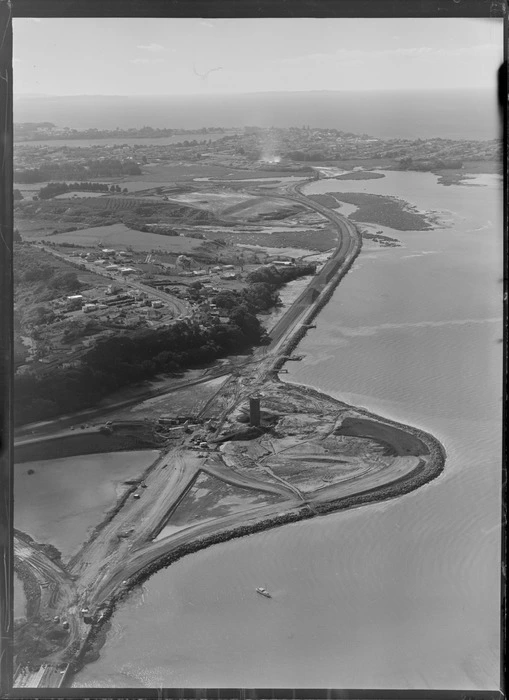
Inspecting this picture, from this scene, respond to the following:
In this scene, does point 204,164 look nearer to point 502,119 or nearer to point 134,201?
point 134,201

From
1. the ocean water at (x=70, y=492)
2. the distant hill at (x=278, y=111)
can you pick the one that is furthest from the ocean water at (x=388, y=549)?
the ocean water at (x=70, y=492)

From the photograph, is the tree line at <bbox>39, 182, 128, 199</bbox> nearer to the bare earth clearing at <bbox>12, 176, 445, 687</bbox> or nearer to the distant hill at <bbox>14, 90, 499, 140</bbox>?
the distant hill at <bbox>14, 90, 499, 140</bbox>

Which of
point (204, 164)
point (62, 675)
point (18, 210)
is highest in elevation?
point (204, 164)

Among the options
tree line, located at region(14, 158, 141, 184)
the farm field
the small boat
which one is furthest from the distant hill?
the small boat

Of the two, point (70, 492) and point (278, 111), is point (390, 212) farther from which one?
point (70, 492)

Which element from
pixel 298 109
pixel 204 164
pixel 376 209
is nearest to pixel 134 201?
pixel 204 164

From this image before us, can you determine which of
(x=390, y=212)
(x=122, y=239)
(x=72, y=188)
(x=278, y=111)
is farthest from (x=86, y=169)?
(x=390, y=212)

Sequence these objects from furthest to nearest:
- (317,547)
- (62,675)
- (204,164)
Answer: (204,164) < (317,547) < (62,675)
